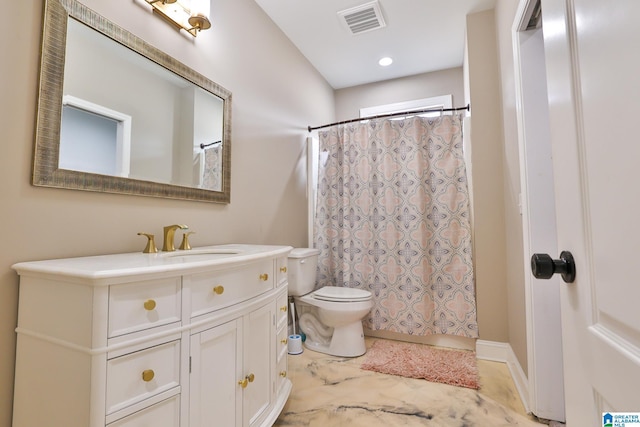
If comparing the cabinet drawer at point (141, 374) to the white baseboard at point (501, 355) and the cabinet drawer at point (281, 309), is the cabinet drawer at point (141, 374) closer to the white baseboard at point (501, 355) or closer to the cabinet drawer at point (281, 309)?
the cabinet drawer at point (281, 309)

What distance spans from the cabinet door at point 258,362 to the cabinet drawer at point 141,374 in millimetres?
324

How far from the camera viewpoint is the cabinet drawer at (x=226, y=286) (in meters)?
1.00

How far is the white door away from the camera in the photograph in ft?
1.25

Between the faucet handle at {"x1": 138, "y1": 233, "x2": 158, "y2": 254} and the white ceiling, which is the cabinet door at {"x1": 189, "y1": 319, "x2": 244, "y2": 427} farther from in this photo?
the white ceiling

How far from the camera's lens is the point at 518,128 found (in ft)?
5.37

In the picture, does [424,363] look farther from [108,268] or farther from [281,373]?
[108,268]

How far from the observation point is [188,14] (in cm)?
158

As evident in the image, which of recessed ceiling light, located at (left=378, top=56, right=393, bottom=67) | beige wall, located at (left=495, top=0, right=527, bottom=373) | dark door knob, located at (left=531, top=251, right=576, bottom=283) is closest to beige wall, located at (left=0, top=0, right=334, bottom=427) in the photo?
recessed ceiling light, located at (left=378, top=56, right=393, bottom=67)

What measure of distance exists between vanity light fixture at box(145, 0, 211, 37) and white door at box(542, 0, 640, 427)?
1539 millimetres

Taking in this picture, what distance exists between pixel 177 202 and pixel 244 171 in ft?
1.96

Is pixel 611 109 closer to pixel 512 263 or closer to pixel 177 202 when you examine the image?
pixel 177 202

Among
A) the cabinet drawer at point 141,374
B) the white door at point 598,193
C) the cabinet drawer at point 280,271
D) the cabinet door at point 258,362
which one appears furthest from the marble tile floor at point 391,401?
the white door at point 598,193

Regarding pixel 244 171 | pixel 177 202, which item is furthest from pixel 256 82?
pixel 177 202

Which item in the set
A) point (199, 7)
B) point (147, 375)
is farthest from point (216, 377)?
point (199, 7)
